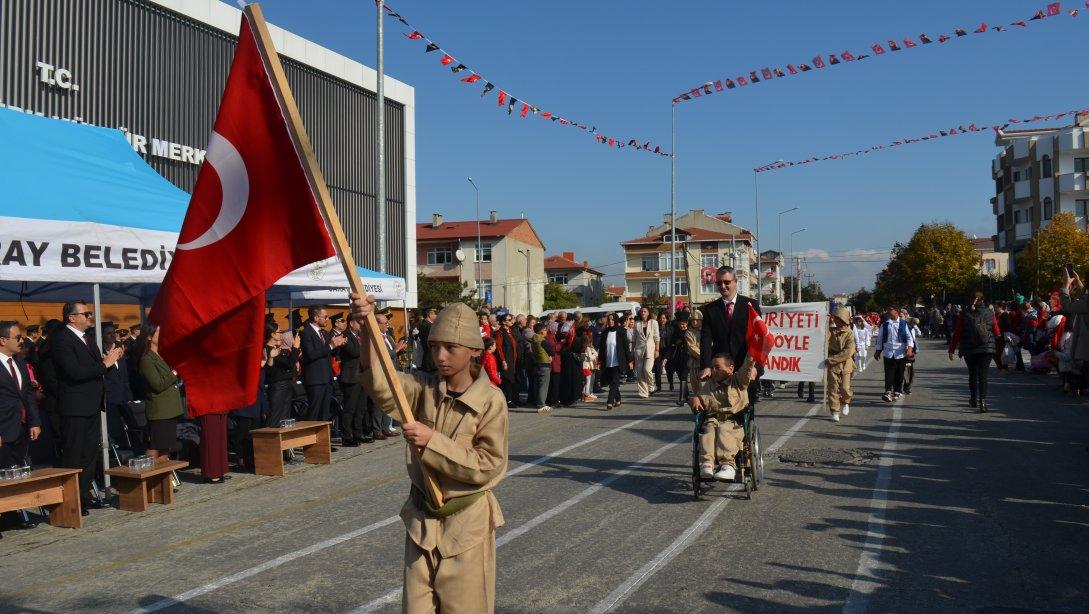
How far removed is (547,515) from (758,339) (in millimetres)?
2748

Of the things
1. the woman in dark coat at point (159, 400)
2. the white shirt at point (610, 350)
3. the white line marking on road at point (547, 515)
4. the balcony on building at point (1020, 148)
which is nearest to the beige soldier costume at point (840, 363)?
the white line marking on road at point (547, 515)

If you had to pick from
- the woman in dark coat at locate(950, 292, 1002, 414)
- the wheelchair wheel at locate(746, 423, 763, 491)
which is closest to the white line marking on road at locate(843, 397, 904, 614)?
the wheelchair wheel at locate(746, 423, 763, 491)

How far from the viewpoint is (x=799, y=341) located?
16.8 meters

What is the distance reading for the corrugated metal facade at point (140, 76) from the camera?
776 inches

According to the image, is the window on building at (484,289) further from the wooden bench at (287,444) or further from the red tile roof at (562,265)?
the wooden bench at (287,444)

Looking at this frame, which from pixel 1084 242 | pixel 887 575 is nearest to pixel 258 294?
pixel 887 575

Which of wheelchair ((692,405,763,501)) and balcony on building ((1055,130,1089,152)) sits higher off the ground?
balcony on building ((1055,130,1089,152))

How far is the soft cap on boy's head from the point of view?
3850mm

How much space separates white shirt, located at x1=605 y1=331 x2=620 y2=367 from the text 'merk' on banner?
3.42 metres

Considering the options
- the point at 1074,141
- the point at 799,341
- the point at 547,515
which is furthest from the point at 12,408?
the point at 1074,141

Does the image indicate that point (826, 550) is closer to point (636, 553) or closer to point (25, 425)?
point (636, 553)

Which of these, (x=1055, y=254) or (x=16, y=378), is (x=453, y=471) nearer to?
(x=16, y=378)

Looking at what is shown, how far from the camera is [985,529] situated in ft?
24.8

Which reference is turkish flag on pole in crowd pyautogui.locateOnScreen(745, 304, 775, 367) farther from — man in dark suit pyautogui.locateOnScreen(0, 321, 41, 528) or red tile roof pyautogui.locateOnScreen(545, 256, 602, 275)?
red tile roof pyautogui.locateOnScreen(545, 256, 602, 275)
